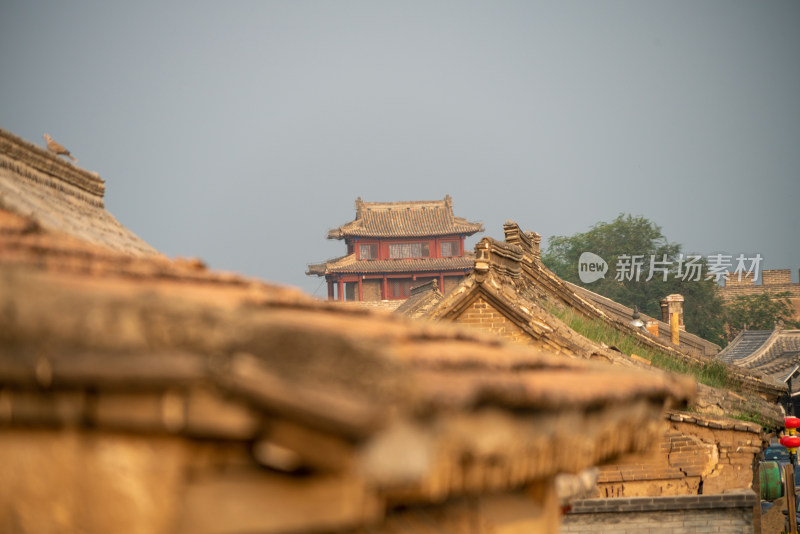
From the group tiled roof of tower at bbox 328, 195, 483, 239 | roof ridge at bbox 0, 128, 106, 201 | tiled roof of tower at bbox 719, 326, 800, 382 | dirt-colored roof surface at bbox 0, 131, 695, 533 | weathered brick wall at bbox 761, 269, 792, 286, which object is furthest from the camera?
weathered brick wall at bbox 761, 269, 792, 286

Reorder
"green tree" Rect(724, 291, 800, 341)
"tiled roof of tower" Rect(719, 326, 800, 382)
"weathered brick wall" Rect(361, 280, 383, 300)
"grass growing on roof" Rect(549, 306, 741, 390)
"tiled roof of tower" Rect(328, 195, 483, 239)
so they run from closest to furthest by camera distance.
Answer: "grass growing on roof" Rect(549, 306, 741, 390), "tiled roof of tower" Rect(719, 326, 800, 382), "weathered brick wall" Rect(361, 280, 383, 300), "tiled roof of tower" Rect(328, 195, 483, 239), "green tree" Rect(724, 291, 800, 341)

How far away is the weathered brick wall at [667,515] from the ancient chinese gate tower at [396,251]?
3938 cm

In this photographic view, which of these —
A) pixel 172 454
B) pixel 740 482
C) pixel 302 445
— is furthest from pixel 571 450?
pixel 740 482

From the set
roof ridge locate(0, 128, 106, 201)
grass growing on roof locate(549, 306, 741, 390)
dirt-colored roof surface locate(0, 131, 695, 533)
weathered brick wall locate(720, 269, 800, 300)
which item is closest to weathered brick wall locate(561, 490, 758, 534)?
grass growing on roof locate(549, 306, 741, 390)

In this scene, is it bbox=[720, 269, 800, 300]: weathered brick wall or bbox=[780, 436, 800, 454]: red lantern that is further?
bbox=[720, 269, 800, 300]: weathered brick wall

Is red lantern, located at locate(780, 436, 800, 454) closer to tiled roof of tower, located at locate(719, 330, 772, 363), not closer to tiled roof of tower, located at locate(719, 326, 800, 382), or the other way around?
tiled roof of tower, located at locate(719, 326, 800, 382)

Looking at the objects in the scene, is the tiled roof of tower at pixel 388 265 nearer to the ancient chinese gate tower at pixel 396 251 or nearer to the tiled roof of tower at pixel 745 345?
the ancient chinese gate tower at pixel 396 251

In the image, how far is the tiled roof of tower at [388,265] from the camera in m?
49.3

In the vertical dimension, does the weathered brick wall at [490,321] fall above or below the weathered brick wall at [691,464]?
above

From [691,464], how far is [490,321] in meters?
3.22

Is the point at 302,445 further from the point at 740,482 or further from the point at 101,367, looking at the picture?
the point at 740,482

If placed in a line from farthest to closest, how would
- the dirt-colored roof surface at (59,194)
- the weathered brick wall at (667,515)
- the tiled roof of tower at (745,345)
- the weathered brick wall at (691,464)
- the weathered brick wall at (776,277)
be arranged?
the weathered brick wall at (776,277) → the tiled roof of tower at (745,345) → the weathered brick wall at (691,464) → the weathered brick wall at (667,515) → the dirt-colored roof surface at (59,194)

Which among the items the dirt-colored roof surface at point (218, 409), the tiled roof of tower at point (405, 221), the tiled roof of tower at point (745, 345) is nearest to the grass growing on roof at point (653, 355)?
the dirt-colored roof surface at point (218, 409)

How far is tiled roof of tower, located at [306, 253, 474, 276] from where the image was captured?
49.3 m
